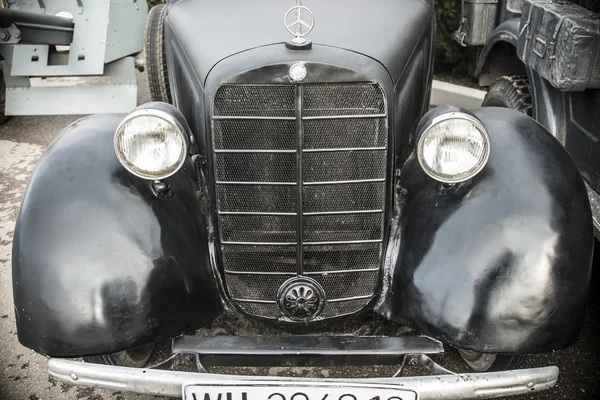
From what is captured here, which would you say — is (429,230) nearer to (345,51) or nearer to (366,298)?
(366,298)

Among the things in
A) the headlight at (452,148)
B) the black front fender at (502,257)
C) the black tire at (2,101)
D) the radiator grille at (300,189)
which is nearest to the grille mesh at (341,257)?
the radiator grille at (300,189)

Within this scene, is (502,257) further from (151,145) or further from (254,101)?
(151,145)

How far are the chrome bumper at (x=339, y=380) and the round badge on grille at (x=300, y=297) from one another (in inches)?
13.3

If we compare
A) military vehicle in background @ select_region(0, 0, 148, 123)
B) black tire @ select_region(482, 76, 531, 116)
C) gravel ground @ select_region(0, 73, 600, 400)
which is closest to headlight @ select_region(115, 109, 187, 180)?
gravel ground @ select_region(0, 73, 600, 400)

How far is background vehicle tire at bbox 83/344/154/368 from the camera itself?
7.15 feet

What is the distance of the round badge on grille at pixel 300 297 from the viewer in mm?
2082

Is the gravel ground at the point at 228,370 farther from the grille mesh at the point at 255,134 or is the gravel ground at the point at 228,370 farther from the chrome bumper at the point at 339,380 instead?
the grille mesh at the point at 255,134

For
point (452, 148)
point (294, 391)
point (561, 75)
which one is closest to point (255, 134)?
point (452, 148)

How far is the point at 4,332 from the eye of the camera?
297cm

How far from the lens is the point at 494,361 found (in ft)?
7.28

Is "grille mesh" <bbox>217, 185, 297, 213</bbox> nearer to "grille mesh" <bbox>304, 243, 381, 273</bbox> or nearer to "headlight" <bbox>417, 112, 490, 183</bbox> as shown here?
"grille mesh" <bbox>304, 243, 381, 273</bbox>

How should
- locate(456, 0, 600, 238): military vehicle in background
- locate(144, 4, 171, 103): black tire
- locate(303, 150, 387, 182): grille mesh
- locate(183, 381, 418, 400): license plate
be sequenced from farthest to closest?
1. locate(144, 4, 171, 103): black tire
2. locate(456, 0, 600, 238): military vehicle in background
3. locate(303, 150, 387, 182): grille mesh
4. locate(183, 381, 418, 400): license plate

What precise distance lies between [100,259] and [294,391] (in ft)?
2.56

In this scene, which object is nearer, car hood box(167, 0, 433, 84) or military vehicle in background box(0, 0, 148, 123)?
car hood box(167, 0, 433, 84)
